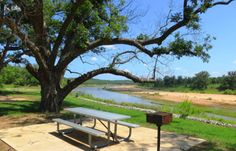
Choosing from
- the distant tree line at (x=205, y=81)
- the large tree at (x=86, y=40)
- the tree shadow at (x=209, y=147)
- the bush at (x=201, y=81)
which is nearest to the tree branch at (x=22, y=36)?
the large tree at (x=86, y=40)

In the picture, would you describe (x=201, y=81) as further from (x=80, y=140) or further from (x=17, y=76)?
(x=80, y=140)

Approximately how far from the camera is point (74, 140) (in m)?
7.02

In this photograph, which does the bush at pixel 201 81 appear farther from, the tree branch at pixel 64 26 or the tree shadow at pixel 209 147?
the tree shadow at pixel 209 147

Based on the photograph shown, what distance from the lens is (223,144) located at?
281 inches

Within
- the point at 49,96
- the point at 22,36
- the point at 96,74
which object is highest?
the point at 22,36

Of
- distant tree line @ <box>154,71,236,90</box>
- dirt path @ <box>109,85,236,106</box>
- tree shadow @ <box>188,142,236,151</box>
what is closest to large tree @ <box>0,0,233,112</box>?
tree shadow @ <box>188,142,236,151</box>

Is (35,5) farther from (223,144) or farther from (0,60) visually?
(223,144)

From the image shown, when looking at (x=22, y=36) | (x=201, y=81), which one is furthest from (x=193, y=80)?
(x=22, y=36)

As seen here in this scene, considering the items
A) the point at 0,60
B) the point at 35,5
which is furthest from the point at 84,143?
the point at 35,5

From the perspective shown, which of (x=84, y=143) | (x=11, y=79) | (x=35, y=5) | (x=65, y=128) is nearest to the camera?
(x=84, y=143)

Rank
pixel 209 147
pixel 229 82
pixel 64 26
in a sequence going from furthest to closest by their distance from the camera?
1. pixel 229 82
2. pixel 64 26
3. pixel 209 147

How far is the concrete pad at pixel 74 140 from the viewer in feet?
21.1

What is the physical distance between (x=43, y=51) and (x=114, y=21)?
3026mm

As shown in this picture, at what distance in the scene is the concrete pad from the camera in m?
6.42
